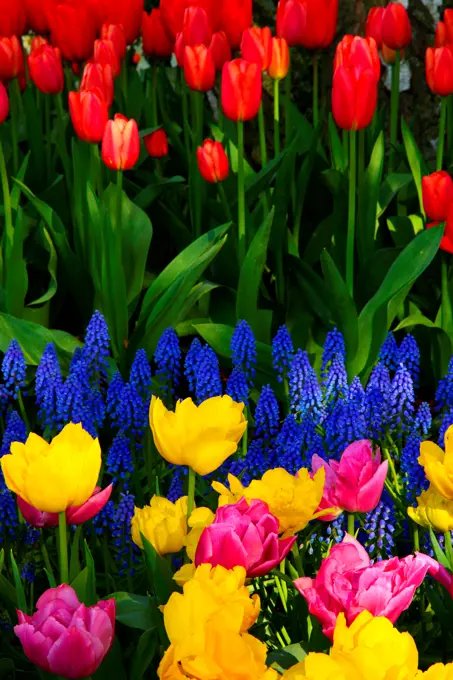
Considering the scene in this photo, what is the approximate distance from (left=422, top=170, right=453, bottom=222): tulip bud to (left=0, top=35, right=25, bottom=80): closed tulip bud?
1325mm

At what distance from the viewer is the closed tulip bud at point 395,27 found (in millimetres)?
3041

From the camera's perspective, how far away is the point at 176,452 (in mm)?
1422

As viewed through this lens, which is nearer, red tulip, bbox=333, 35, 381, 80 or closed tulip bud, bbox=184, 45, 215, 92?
red tulip, bbox=333, 35, 381, 80

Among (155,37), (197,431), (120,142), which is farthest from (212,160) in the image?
(197,431)

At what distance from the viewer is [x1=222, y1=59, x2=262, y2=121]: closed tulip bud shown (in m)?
2.65

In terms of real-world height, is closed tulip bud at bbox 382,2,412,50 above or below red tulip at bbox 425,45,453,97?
above

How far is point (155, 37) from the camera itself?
3.44 m

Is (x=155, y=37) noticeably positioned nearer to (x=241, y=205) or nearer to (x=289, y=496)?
(x=241, y=205)

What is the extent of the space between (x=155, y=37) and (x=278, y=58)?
1.94 feet

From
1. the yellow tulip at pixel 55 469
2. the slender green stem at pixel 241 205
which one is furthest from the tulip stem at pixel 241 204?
the yellow tulip at pixel 55 469

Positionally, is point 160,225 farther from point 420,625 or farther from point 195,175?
point 420,625

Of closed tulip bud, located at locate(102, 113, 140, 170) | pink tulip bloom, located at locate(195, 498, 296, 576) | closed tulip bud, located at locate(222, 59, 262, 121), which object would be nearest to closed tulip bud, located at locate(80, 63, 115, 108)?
closed tulip bud, located at locate(102, 113, 140, 170)

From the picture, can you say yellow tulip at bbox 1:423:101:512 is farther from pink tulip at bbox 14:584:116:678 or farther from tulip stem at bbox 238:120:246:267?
tulip stem at bbox 238:120:246:267

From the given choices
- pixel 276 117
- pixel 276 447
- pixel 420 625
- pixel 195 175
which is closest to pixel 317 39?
pixel 276 117
